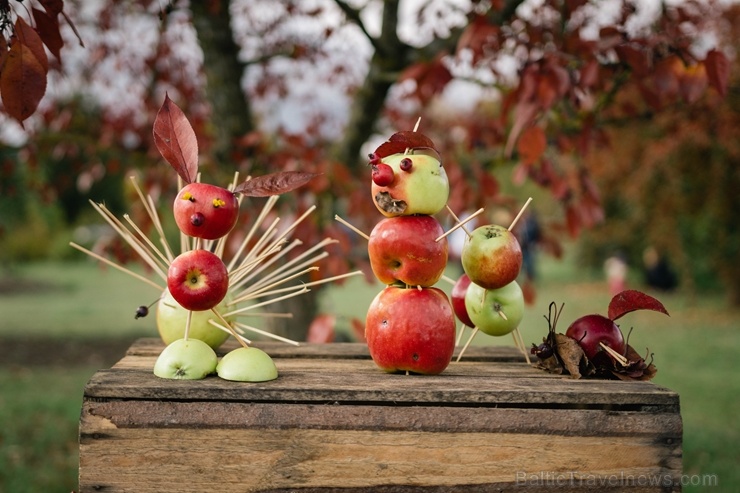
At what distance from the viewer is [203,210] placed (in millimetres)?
1375

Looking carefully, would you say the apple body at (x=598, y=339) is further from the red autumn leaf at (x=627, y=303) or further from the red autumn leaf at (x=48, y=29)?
the red autumn leaf at (x=48, y=29)

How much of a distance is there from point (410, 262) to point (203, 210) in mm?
433

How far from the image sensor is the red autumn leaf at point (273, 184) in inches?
56.6

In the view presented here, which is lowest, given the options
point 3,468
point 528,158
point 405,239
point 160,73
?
point 3,468

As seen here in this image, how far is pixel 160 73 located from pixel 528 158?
3.02m

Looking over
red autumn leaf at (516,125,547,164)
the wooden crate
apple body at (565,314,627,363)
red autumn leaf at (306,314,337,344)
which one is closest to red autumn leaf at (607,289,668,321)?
apple body at (565,314,627,363)

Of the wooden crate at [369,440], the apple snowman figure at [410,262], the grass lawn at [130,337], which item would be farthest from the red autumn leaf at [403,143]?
the grass lawn at [130,337]

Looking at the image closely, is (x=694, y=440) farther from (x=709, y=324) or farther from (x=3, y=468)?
(x=709, y=324)

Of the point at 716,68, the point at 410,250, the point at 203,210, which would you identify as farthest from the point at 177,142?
the point at 716,68

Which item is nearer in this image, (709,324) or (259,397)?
(259,397)

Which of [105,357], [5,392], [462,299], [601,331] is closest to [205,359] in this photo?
[462,299]

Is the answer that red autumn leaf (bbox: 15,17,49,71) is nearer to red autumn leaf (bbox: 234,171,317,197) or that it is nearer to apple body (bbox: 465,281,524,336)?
red autumn leaf (bbox: 234,171,317,197)

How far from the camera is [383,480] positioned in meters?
1.27

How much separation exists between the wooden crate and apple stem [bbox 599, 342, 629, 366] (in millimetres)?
190
